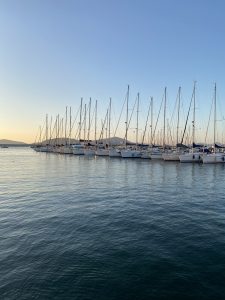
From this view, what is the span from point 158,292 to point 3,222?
11.3m

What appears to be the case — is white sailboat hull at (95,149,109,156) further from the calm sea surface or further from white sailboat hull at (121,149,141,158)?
the calm sea surface

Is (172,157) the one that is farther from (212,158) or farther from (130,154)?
(130,154)

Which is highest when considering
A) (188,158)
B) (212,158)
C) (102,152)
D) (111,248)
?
(102,152)

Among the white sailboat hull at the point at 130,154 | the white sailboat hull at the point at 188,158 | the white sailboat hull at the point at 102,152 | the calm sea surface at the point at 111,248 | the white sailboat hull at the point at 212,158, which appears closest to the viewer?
the calm sea surface at the point at 111,248

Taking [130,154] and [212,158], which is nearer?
[212,158]

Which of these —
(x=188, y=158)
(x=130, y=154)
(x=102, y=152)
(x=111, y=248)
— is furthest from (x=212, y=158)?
(x=111, y=248)

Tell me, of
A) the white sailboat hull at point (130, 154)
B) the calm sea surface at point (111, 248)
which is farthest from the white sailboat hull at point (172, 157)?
the calm sea surface at point (111, 248)

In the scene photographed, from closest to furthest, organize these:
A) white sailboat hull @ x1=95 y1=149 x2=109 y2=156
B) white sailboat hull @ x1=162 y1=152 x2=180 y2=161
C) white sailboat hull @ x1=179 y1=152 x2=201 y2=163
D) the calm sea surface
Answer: the calm sea surface < white sailboat hull @ x1=179 y1=152 x2=201 y2=163 < white sailboat hull @ x1=162 y1=152 x2=180 y2=161 < white sailboat hull @ x1=95 y1=149 x2=109 y2=156

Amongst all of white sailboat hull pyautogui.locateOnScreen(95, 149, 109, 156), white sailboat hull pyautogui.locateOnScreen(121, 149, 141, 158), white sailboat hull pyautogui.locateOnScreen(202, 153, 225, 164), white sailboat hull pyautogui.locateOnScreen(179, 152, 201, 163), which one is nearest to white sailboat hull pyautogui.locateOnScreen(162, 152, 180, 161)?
white sailboat hull pyautogui.locateOnScreen(179, 152, 201, 163)

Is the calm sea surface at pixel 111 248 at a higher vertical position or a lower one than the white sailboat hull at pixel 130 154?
lower

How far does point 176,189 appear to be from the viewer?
30.8 meters

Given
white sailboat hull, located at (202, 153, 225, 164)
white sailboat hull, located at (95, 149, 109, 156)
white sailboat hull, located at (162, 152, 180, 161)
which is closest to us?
white sailboat hull, located at (202, 153, 225, 164)

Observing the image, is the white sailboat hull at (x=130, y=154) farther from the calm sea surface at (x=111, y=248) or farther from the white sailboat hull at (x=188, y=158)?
the calm sea surface at (x=111, y=248)

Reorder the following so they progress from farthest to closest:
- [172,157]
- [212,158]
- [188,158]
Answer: [172,157] → [188,158] → [212,158]
